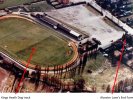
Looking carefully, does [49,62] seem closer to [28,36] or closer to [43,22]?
[28,36]

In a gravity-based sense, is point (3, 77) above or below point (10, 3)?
below

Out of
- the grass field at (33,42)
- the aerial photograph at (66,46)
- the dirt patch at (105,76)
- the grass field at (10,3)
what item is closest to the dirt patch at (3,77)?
the aerial photograph at (66,46)

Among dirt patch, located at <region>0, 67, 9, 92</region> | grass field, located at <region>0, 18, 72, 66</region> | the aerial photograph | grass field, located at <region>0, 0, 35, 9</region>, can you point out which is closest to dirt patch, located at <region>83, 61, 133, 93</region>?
the aerial photograph

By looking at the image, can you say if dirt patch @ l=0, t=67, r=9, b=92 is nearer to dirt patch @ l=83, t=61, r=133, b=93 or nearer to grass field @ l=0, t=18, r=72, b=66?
grass field @ l=0, t=18, r=72, b=66

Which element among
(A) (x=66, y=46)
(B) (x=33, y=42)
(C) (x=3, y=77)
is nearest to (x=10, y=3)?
(B) (x=33, y=42)

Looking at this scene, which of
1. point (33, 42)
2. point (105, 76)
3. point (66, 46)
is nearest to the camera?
point (105, 76)

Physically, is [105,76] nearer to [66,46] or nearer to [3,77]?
[66,46]

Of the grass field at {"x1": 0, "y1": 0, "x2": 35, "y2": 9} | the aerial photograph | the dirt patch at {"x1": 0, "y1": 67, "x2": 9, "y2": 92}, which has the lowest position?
the dirt patch at {"x1": 0, "y1": 67, "x2": 9, "y2": 92}
